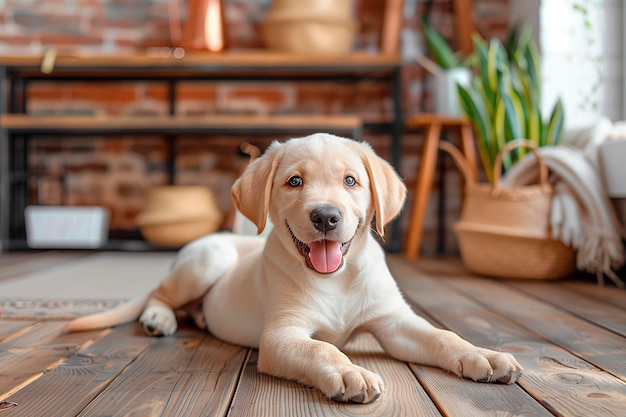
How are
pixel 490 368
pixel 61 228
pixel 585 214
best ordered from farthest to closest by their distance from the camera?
pixel 61 228, pixel 585 214, pixel 490 368

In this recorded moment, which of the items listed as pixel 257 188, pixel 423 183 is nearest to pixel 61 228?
pixel 423 183

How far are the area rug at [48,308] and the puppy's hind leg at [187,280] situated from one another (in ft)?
1.05

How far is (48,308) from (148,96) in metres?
2.54

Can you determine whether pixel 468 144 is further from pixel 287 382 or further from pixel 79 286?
pixel 287 382

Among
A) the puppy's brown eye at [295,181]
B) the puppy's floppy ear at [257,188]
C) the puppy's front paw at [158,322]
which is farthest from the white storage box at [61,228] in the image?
the puppy's brown eye at [295,181]

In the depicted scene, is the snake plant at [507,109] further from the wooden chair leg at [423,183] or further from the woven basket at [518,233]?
the wooden chair leg at [423,183]

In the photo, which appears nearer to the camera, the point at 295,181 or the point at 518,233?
the point at 295,181

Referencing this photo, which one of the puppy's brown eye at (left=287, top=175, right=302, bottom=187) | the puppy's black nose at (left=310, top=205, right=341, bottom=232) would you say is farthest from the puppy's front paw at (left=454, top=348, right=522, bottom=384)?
the puppy's brown eye at (left=287, top=175, right=302, bottom=187)

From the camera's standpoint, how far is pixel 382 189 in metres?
1.46

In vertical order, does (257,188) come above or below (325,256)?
above

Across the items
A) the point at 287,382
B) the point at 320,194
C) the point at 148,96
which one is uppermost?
the point at 148,96

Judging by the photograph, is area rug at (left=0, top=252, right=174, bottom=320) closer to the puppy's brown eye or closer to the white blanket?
the puppy's brown eye

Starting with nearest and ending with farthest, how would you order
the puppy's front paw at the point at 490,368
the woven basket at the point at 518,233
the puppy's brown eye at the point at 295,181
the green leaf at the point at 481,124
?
the puppy's front paw at the point at 490,368, the puppy's brown eye at the point at 295,181, the woven basket at the point at 518,233, the green leaf at the point at 481,124

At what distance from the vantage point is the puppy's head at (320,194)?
4.32 feet
